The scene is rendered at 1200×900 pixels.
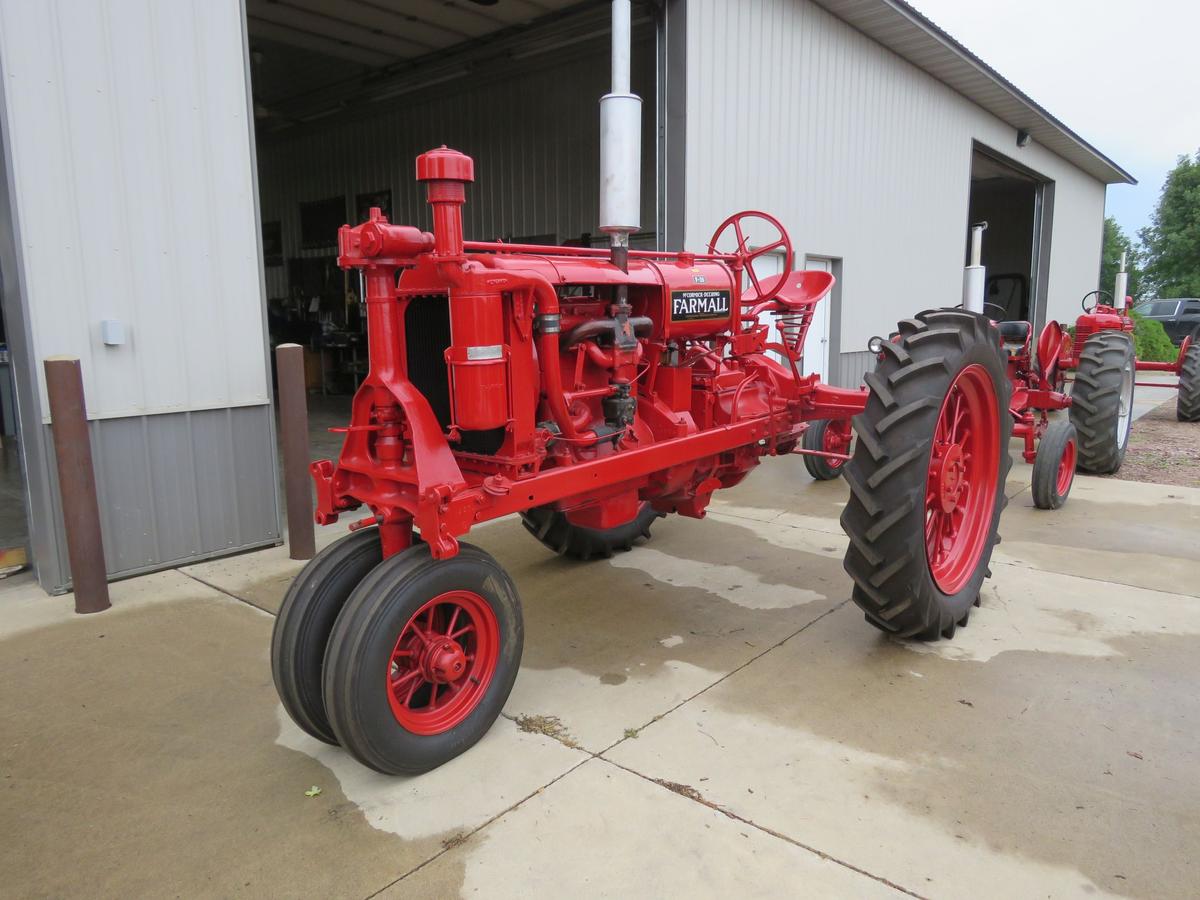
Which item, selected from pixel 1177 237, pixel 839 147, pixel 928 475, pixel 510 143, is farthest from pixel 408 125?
pixel 1177 237

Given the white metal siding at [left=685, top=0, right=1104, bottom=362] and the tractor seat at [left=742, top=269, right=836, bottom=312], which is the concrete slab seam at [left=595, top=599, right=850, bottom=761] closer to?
the tractor seat at [left=742, top=269, right=836, bottom=312]

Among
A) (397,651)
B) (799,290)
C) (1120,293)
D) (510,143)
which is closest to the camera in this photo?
(397,651)

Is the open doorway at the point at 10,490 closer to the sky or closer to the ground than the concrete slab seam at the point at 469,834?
closer to the sky

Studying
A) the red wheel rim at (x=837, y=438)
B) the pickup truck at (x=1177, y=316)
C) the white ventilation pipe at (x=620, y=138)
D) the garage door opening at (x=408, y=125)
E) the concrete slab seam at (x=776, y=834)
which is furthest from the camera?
the pickup truck at (x=1177, y=316)

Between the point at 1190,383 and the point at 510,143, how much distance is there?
832 cm

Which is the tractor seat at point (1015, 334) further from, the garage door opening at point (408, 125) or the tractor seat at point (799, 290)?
the garage door opening at point (408, 125)

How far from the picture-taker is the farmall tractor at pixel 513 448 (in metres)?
2.49

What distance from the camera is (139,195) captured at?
163 inches

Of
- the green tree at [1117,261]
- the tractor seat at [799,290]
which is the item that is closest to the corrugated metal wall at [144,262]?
the tractor seat at [799,290]

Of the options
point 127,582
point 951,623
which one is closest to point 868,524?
point 951,623

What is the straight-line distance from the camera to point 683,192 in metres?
6.85

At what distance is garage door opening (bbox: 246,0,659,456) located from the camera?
8.73 m

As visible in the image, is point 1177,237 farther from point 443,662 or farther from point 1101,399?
point 443,662

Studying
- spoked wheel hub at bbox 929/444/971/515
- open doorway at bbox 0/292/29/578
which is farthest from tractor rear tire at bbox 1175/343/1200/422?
open doorway at bbox 0/292/29/578
